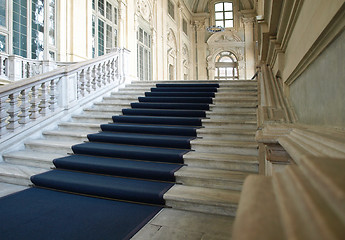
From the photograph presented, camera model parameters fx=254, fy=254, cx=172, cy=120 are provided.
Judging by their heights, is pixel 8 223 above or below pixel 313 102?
below

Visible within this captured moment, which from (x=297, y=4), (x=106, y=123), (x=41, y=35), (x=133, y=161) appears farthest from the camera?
(x=41, y=35)

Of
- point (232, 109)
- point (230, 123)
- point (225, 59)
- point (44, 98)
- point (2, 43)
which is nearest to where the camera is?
point (230, 123)

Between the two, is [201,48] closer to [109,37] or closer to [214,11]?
[214,11]

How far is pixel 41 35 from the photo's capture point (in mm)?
7355

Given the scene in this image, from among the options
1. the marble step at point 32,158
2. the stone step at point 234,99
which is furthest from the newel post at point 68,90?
the stone step at point 234,99

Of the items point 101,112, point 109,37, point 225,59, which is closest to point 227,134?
point 101,112

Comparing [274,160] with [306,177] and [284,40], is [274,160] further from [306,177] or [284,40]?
[284,40]

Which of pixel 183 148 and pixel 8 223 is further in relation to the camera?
pixel 183 148

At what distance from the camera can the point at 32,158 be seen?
3674 mm

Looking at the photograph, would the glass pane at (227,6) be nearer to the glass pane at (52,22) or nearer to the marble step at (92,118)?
the glass pane at (52,22)

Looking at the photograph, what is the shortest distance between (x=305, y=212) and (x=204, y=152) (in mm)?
3072

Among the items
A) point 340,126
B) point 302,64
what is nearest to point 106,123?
point 302,64

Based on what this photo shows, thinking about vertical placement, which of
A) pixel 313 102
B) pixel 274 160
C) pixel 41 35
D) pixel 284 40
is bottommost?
pixel 274 160

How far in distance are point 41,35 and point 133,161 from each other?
A: 19.4ft
